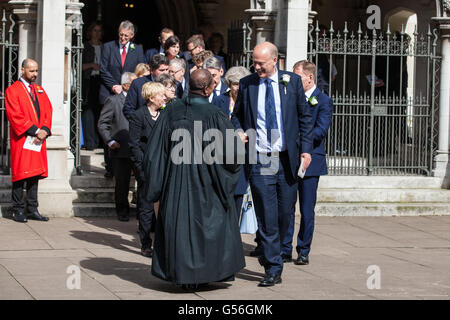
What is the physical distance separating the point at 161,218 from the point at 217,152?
2.29 feet

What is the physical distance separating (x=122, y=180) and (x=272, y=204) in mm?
3631

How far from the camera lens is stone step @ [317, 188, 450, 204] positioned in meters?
12.9

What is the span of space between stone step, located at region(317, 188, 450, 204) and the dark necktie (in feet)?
15.1

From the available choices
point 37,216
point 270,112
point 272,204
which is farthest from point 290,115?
point 37,216

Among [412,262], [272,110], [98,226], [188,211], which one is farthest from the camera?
[98,226]

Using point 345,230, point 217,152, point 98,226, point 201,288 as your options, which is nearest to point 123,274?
point 201,288

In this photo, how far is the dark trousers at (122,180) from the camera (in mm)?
11453

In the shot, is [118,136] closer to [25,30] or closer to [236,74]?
[25,30]


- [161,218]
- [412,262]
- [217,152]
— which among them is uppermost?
[217,152]

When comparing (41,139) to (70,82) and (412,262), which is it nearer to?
(70,82)

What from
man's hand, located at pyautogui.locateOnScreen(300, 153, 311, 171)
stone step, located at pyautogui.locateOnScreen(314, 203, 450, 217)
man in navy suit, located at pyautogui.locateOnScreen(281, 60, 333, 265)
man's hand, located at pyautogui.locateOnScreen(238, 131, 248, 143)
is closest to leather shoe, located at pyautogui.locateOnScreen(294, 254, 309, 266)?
man in navy suit, located at pyautogui.locateOnScreen(281, 60, 333, 265)

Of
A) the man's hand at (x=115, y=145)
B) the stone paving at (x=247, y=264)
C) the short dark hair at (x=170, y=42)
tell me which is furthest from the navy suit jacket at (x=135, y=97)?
the stone paving at (x=247, y=264)

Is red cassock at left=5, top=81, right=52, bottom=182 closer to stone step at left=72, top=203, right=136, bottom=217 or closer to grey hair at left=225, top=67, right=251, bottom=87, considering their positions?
stone step at left=72, top=203, right=136, bottom=217

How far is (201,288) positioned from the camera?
7.93 meters
